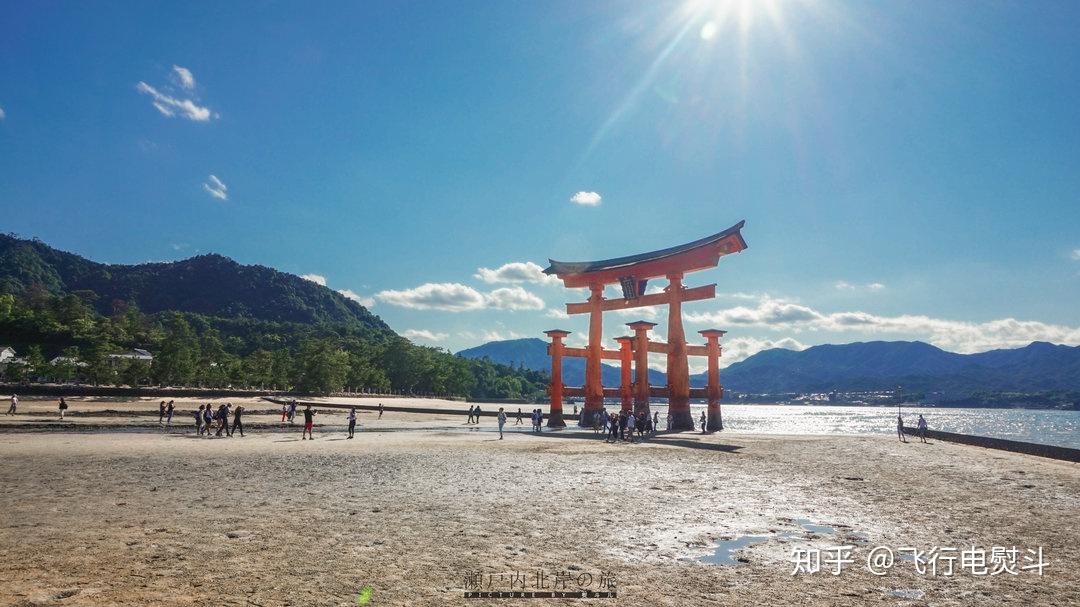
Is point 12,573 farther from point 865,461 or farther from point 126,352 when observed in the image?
point 126,352

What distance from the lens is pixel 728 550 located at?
7852 mm

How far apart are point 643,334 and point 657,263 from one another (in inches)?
206

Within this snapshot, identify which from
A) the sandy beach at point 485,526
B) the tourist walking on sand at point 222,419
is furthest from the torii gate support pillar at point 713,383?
the tourist walking on sand at point 222,419

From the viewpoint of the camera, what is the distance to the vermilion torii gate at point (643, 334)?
3788 centimetres

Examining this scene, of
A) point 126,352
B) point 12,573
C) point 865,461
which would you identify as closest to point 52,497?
point 12,573

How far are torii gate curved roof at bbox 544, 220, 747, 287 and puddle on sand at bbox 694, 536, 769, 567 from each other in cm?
2825

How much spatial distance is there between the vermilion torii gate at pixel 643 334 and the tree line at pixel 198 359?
49.4 metres

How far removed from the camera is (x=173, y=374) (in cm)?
7156

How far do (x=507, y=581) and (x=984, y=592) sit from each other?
17.1 ft

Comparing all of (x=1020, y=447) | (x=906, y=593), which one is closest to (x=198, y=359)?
(x=1020, y=447)

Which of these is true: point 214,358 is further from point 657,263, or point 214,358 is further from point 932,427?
point 932,427

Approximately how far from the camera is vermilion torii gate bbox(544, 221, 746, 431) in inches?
1491

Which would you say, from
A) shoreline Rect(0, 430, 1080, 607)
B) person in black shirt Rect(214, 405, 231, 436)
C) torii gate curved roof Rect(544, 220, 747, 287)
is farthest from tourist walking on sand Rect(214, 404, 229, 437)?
torii gate curved roof Rect(544, 220, 747, 287)

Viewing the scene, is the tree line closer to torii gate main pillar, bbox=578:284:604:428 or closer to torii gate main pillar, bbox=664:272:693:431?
torii gate main pillar, bbox=578:284:604:428
